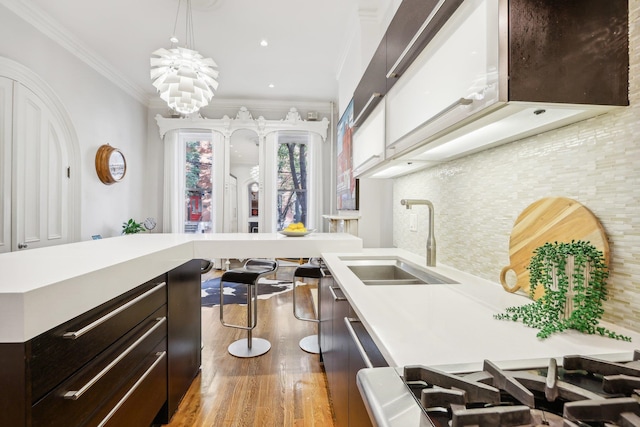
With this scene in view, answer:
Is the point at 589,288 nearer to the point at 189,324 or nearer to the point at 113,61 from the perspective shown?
the point at 189,324

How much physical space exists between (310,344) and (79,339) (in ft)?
6.47

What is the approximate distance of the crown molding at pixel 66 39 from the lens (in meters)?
2.73

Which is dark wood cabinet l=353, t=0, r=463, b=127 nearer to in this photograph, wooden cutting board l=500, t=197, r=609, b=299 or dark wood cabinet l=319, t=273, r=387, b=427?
wooden cutting board l=500, t=197, r=609, b=299

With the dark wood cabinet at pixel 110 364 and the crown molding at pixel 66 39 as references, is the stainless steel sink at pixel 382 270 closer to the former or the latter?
the dark wood cabinet at pixel 110 364

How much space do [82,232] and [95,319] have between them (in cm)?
332

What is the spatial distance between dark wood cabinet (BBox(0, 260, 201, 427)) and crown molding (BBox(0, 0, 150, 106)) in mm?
3009

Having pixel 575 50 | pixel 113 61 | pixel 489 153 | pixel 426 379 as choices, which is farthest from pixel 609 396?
pixel 113 61

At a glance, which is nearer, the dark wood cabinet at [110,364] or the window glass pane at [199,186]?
the dark wood cabinet at [110,364]

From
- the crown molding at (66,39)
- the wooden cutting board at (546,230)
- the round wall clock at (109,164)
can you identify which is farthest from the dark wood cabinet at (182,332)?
the crown molding at (66,39)

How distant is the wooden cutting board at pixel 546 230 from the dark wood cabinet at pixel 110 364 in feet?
4.68

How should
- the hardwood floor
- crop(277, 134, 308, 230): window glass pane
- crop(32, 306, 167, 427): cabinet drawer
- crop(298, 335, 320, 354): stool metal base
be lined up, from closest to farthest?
1. crop(32, 306, 167, 427): cabinet drawer
2. the hardwood floor
3. crop(298, 335, 320, 354): stool metal base
4. crop(277, 134, 308, 230): window glass pane

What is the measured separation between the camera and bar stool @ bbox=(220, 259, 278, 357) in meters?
2.30

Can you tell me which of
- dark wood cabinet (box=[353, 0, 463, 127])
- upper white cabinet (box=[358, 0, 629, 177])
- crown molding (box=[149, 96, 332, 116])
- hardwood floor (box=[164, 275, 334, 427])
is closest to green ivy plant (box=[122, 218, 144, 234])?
crown molding (box=[149, 96, 332, 116])

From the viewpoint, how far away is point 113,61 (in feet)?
12.7
